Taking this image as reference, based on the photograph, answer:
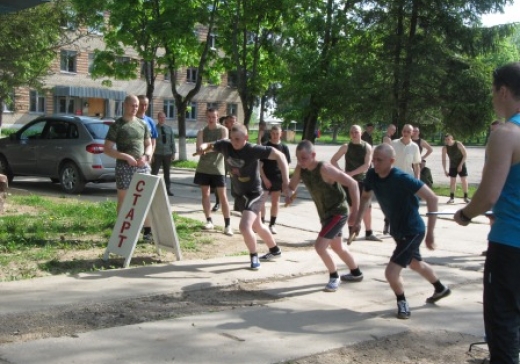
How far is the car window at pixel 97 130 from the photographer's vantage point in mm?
15484

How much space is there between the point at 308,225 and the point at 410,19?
11.3 meters

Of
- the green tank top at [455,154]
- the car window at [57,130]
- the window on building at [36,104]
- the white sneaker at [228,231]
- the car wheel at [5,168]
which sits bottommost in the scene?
the white sneaker at [228,231]

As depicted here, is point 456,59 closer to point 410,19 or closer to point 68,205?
point 410,19

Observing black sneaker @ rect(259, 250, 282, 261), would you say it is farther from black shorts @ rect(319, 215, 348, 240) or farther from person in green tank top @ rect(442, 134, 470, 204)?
person in green tank top @ rect(442, 134, 470, 204)

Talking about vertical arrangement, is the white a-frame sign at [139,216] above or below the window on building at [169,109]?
below

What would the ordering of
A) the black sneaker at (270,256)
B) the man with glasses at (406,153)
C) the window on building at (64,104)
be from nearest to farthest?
the black sneaker at (270,256) → the man with glasses at (406,153) → the window on building at (64,104)

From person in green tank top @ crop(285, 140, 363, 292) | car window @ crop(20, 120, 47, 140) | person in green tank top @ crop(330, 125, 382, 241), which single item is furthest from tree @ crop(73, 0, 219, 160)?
person in green tank top @ crop(285, 140, 363, 292)

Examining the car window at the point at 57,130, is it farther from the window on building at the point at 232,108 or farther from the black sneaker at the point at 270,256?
the window on building at the point at 232,108

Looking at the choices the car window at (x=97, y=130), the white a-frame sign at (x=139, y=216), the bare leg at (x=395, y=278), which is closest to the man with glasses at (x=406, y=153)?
the white a-frame sign at (x=139, y=216)

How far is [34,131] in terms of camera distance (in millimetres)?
16500

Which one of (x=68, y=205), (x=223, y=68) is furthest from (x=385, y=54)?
(x=68, y=205)

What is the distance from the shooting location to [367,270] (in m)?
8.58

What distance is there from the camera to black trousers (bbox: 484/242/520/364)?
370 cm

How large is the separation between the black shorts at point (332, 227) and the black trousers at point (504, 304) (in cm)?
353
